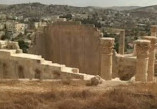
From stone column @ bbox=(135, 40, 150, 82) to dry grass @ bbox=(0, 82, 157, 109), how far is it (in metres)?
4.56

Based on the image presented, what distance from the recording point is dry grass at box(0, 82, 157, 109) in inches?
412

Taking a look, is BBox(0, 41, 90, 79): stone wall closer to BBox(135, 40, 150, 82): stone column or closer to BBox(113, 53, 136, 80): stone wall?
BBox(135, 40, 150, 82): stone column

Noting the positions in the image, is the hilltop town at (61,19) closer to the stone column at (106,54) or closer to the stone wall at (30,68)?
the stone wall at (30,68)

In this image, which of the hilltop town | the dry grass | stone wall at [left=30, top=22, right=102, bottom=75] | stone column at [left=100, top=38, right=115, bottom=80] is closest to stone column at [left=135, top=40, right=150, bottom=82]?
stone column at [left=100, top=38, right=115, bottom=80]

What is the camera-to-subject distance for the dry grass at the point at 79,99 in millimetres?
10453

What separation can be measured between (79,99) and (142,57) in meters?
6.75

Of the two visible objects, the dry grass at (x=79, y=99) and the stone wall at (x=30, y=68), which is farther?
the stone wall at (x=30, y=68)

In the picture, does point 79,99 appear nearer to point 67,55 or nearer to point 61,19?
point 67,55

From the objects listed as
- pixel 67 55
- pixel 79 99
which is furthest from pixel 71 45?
pixel 79 99

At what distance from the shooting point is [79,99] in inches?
442

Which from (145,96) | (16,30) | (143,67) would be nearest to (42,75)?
(143,67)

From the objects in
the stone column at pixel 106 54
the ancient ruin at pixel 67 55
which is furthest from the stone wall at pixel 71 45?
the stone column at pixel 106 54

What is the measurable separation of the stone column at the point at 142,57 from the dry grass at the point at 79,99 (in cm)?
456

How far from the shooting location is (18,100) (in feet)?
35.2
